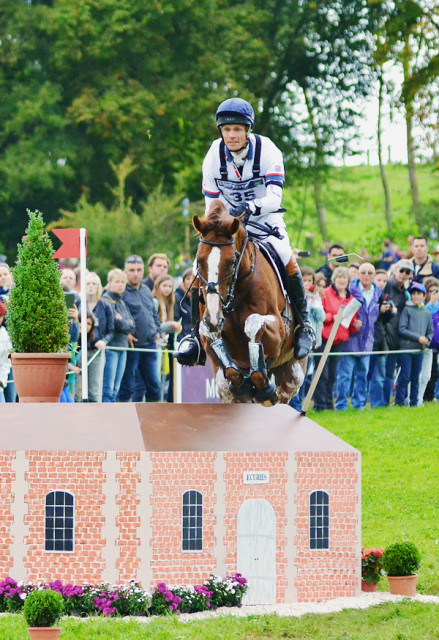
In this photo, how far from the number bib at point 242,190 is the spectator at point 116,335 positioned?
4544mm

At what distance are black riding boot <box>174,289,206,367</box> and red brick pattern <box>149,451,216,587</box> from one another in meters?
2.15

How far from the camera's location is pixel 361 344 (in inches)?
742

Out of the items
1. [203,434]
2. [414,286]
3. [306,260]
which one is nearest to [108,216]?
[306,260]

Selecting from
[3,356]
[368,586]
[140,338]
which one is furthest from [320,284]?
[368,586]

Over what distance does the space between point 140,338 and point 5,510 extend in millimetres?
7460

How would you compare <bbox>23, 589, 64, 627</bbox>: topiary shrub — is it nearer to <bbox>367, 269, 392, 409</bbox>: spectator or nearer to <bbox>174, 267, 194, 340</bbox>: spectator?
<bbox>174, 267, 194, 340</bbox>: spectator

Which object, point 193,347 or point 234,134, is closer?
point 234,134

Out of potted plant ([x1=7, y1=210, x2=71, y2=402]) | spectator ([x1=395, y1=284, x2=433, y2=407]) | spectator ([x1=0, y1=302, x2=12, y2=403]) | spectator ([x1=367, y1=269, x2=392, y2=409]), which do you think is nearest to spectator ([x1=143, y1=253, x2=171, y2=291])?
spectator ([x1=367, y1=269, x2=392, y2=409])

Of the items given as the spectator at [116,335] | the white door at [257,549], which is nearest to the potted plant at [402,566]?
the white door at [257,549]

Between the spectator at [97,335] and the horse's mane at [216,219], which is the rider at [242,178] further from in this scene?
the spectator at [97,335]

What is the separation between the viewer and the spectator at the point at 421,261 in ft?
65.8

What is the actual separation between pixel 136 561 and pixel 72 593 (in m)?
0.57

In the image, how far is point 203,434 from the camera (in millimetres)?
10180

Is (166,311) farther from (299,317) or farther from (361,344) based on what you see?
(299,317)
